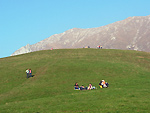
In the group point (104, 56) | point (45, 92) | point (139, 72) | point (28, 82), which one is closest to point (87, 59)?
point (104, 56)

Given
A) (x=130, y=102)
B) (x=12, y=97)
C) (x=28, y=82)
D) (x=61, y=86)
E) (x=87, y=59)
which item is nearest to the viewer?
(x=130, y=102)

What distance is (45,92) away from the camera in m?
45.8

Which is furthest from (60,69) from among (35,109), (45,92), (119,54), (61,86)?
(35,109)

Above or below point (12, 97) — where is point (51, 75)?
above

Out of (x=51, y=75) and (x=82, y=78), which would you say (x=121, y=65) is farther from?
(x=51, y=75)

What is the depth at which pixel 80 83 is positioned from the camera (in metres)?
53.1

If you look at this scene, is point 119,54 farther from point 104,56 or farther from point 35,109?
point 35,109

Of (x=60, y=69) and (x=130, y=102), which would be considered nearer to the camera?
(x=130, y=102)

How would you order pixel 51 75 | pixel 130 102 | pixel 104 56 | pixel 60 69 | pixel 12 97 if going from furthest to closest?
pixel 104 56 < pixel 60 69 < pixel 51 75 < pixel 12 97 < pixel 130 102

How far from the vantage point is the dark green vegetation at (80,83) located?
26869 mm

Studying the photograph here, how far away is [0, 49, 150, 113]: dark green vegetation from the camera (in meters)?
26.9

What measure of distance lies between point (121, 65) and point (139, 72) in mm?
8384

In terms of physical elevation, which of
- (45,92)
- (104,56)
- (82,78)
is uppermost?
(104,56)

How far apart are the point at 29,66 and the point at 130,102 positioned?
172ft
